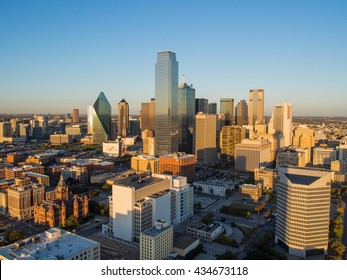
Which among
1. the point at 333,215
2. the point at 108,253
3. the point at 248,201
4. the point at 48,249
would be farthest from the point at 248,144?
the point at 48,249

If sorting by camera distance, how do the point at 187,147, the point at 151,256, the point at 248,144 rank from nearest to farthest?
the point at 151,256 → the point at 248,144 → the point at 187,147

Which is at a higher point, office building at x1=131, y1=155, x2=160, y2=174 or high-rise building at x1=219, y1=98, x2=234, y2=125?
high-rise building at x1=219, y1=98, x2=234, y2=125

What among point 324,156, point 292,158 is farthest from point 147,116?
point 292,158

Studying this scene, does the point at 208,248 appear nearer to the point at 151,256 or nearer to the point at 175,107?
the point at 151,256

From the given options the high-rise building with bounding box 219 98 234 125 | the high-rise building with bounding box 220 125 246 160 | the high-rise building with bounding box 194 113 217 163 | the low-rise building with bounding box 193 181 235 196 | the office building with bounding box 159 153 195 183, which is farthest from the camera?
the high-rise building with bounding box 219 98 234 125

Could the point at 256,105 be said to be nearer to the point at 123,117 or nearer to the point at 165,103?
the point at 165,103

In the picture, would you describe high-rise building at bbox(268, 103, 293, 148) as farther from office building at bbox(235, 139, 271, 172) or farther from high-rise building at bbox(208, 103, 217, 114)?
high-rise building at bbox(208, 103, 217, 114)

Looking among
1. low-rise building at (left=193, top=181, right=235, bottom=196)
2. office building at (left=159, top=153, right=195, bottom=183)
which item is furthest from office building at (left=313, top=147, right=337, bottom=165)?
office building at (left=159, top=153, right=195, bottom=183)

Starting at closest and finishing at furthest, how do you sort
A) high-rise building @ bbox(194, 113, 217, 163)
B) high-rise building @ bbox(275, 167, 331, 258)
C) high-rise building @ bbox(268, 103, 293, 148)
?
high-rise building @ bbox(275, 167, 331, 258) < high-rise building @ bbox(194, 113, 217, 163) < high-rise building @ bbox(268, 103, 293, 148)
